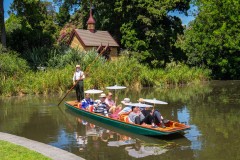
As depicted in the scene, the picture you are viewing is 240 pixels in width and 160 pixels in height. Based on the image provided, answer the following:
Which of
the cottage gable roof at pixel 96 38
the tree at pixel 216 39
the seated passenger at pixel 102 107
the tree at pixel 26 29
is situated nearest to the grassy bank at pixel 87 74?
the tree at pixel 26 29

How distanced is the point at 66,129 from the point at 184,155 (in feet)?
19.7

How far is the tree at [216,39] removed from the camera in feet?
143

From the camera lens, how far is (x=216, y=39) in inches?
1737

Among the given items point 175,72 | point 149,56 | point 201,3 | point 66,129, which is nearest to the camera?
point 66,129

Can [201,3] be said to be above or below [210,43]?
above

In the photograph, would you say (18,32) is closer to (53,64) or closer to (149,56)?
(53,64)

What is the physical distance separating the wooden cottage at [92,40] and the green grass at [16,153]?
131 feet

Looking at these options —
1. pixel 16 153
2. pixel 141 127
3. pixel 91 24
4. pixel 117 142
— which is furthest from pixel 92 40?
pixel 16 153

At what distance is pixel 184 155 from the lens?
11.6 meters

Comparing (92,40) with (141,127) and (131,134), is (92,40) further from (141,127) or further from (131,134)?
(141,127)

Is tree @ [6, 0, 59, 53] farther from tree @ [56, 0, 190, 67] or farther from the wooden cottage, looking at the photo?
the wooden cottage

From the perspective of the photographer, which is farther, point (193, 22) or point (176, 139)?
point (193, 22)

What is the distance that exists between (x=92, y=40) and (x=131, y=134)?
38.4 metres

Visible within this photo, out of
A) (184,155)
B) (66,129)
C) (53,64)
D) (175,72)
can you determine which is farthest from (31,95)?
(184,155)
